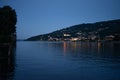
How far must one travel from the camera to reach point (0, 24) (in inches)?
3489

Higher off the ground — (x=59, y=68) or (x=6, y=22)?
(x=6, y=22)

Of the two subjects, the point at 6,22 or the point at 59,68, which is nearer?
the point at 59,68

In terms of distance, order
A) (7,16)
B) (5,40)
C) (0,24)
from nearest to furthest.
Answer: (5,40) < (0,24) < (7,16)

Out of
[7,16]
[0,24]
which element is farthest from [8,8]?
[0,24]

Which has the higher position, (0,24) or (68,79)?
(0,24)

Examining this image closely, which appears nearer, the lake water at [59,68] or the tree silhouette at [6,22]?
the lake water at [59,68]

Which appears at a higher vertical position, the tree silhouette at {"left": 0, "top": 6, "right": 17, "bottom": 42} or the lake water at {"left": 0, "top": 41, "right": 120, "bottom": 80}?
the tree silhouette at {"left": 0, "top": 6, "right": 17, "bottom": 42}

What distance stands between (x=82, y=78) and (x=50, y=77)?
392cm

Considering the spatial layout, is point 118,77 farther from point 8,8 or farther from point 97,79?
point 8,8

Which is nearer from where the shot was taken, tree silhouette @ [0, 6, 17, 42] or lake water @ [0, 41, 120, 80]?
lake water @ [0, 41, 120, 80]

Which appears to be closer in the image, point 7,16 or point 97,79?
point 97,79

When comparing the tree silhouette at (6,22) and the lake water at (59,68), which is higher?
the tree silhouette at (6,22)

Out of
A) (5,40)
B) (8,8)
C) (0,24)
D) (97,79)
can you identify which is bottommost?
(97,79)

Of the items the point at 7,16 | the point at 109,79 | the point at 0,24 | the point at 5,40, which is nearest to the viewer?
the point at 109,79
